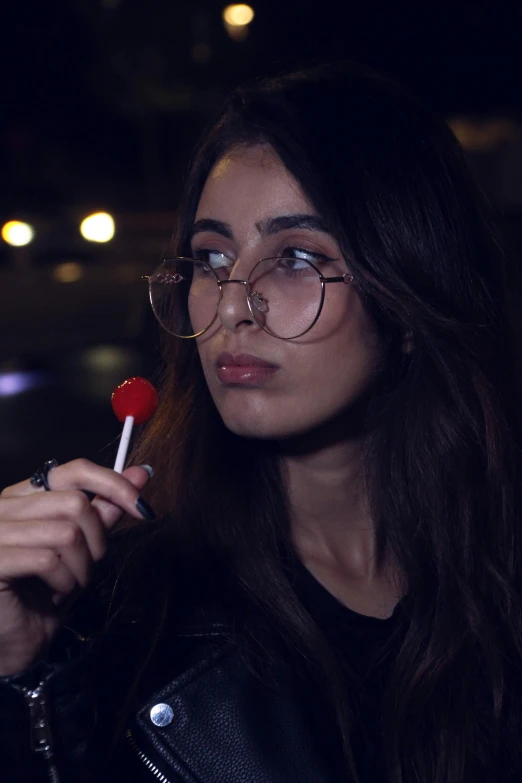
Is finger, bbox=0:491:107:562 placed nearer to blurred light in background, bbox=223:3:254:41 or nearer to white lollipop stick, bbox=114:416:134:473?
white lollipop stick, bbox=114:416:134:473

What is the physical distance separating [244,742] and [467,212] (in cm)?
158

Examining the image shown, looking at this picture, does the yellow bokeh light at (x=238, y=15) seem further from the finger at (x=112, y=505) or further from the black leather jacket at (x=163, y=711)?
the finger at (x=112, y=505)

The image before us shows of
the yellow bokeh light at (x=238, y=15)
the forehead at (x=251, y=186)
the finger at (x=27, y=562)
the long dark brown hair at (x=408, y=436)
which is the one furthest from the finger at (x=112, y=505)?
the yellow bokeh light at (x=238, y=15)

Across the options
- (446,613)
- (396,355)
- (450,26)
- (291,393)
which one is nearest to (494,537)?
(446,613)

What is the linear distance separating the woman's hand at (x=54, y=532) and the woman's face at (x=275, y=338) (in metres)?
0.61

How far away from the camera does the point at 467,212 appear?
2.45 m

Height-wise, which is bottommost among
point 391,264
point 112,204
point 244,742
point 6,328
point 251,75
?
point 244,742

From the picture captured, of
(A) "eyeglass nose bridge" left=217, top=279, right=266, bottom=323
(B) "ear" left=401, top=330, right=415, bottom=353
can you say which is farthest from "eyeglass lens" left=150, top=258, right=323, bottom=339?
(B) "ear" left=401, top=330, right=415, bottom=353

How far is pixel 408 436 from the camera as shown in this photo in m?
2.46

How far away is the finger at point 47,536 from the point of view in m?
1.44

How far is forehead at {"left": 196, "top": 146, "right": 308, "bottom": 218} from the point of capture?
2139 millimetres

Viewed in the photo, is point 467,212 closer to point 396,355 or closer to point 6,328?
point 396,355

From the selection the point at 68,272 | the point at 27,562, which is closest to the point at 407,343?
the point at 27,562

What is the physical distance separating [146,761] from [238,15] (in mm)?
10871
